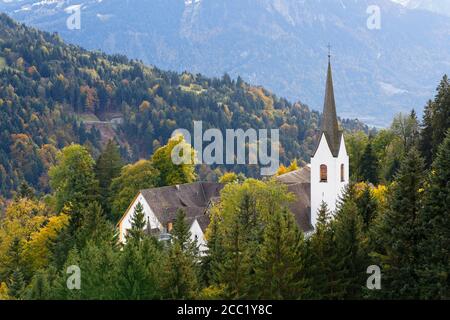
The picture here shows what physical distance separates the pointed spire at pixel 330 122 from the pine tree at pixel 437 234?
94.7ft

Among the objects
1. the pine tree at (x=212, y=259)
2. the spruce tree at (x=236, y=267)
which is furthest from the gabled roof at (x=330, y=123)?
the spruce tree at (x=236, y=267)

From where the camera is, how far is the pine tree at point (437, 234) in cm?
3534

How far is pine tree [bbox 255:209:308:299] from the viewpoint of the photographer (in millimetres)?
38656

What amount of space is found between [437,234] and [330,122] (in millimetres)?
31798

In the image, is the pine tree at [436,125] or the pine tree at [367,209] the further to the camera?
the pine tree at [436,125]

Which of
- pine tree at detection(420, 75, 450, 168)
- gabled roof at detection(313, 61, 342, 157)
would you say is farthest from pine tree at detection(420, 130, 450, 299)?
gabled roof at detection(313, 61, 342, 157)

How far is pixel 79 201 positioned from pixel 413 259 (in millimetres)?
44042

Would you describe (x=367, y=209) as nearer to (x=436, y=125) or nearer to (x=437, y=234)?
(x=437, y=234)

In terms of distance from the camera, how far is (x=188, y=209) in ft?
239

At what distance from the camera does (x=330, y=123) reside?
67438 mm

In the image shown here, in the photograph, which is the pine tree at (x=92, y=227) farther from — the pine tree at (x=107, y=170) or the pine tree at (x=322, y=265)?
the pine tree at (x=107, y=170)
